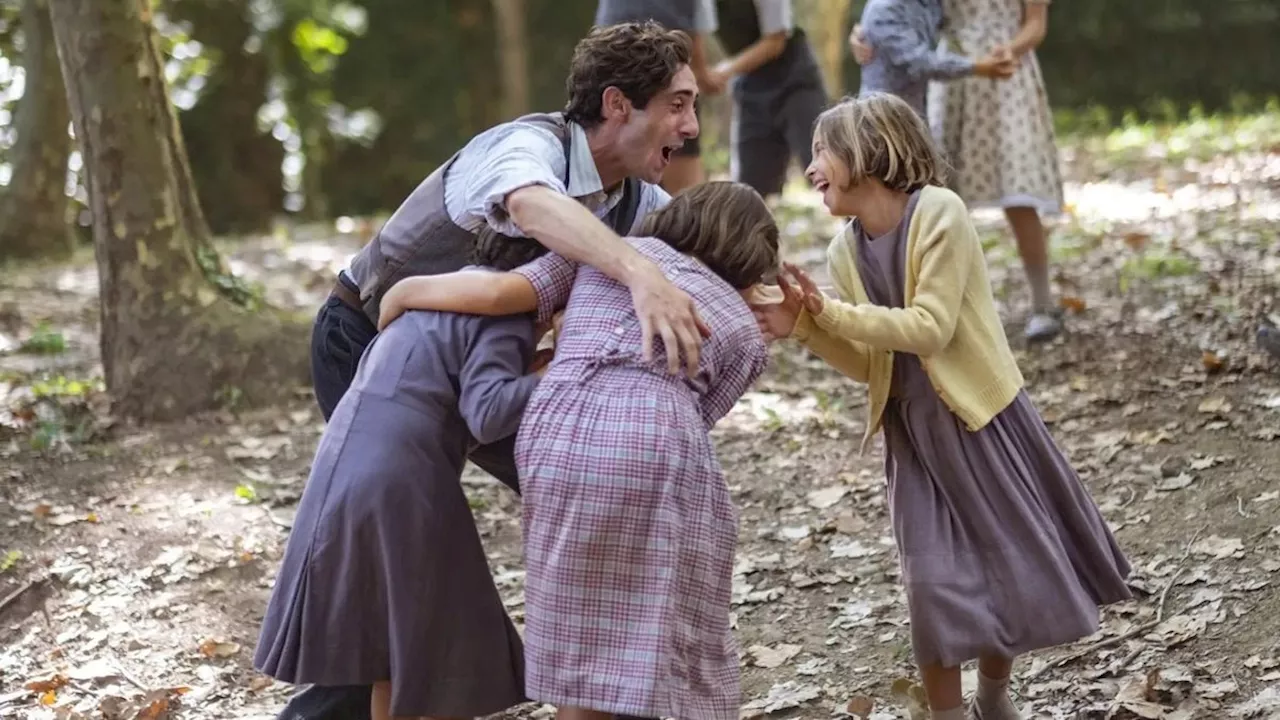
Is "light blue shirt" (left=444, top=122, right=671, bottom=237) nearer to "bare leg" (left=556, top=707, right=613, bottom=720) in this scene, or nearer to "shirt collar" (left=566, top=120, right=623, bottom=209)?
"shirt collar" (left=566, top=120, right=623, bottom=209)

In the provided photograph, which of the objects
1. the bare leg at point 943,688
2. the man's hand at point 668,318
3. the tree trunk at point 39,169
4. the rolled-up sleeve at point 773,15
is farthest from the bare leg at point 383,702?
the tree trunk at point 39,169

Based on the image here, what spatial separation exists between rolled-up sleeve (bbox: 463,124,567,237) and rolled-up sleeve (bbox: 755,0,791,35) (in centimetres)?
328

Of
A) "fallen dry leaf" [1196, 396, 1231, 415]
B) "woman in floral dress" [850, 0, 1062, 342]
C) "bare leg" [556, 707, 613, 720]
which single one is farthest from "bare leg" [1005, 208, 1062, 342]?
"bare leg" [556, 707, 613, 720]

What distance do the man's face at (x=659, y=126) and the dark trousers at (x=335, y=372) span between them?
80 centimetres

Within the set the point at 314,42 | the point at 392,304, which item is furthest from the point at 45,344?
the point at 314,42

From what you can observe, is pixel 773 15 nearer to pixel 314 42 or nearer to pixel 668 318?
pixel 668 318

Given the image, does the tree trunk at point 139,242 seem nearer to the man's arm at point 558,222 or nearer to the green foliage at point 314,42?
the man's arm at point 558,222

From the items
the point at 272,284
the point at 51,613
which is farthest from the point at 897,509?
the point at 272,284

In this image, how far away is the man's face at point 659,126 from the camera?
321 cm

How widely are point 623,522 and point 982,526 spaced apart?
876 mm

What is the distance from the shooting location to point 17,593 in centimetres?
475

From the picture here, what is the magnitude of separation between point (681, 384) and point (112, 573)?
9.47 ft

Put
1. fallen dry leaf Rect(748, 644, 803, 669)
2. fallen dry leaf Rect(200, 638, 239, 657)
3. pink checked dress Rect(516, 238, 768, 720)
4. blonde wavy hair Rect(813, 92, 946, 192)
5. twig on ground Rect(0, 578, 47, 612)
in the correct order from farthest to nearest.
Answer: twig on ground Rect(0, 578, 47, 612), fallen dry leaf Rect(200, 638, 239, 657), fallen dry leaf Rect(748, 644, 803, 669), blonde wavy hair Rect(813, 92, 946, 192), pink checked dress Rect(516, 238, 768, 720)

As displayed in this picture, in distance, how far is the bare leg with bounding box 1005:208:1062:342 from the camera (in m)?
6.05
